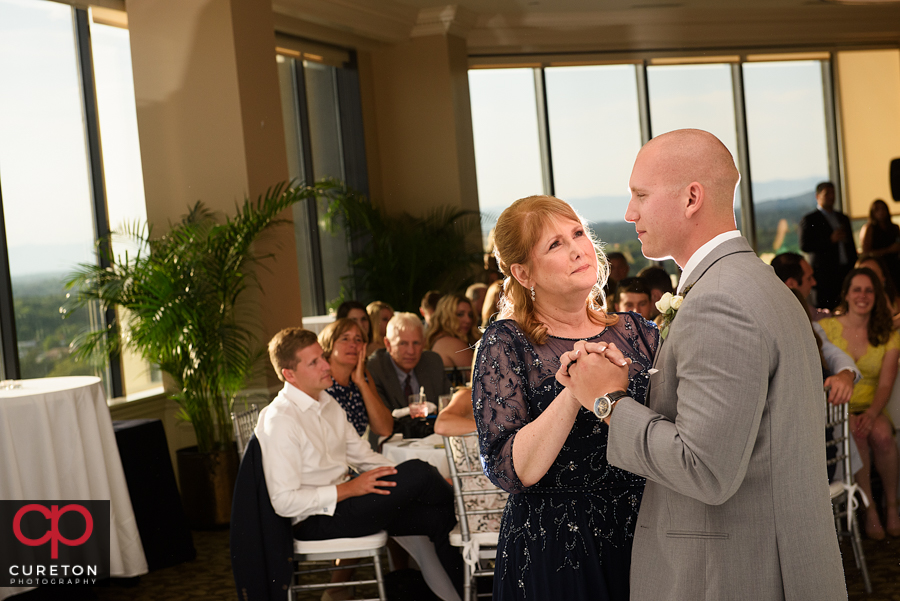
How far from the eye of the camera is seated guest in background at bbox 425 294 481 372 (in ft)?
18.6

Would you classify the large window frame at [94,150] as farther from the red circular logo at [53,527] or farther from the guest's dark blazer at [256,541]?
the guest's dark blazer at [256,541]

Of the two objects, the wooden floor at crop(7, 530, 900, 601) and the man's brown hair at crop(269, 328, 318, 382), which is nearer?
the man's brown hair at crop(269, 328, 318, 382)

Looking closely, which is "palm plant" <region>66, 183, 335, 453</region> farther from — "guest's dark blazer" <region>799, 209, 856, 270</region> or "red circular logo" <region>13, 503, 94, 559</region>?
"guest's dark blazer" <region>799, 209, 856, 270</region>

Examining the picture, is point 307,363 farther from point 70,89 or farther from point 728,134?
point 728,134

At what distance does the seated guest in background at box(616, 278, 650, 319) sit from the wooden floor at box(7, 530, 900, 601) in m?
1.75

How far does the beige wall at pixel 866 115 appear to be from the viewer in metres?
11.3

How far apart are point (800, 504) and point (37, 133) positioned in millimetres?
6002

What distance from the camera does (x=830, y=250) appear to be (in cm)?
937

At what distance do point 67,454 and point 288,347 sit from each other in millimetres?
1224

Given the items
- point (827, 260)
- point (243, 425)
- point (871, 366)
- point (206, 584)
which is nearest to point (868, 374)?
point (871, 366)

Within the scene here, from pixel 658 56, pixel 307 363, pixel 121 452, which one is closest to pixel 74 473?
pixel 121 452

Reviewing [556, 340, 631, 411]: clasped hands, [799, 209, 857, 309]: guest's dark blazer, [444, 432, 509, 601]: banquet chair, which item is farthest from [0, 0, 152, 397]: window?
[799, 209, 857, 309]: guest's dark blazer

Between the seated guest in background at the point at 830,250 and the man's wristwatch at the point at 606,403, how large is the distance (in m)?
8.79

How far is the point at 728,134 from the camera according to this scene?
10953mm
